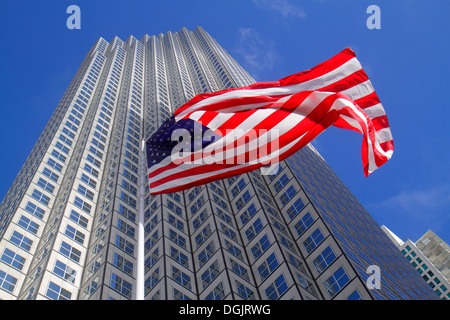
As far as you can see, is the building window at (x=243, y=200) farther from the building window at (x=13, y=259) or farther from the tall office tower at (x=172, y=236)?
the building window at (x=13, y=259)

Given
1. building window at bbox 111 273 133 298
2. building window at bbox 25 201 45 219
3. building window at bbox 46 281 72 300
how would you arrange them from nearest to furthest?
building window at bbox 46 281 72 300, building window at bbox 111 273 133 298, building window at bbox 25 201 45 219

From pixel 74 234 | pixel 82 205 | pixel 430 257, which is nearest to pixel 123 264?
pixel 74 234

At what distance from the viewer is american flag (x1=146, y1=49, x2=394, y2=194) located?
19594 mm

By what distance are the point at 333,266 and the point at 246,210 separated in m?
17.4

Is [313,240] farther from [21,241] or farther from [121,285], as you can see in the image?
[21,241]

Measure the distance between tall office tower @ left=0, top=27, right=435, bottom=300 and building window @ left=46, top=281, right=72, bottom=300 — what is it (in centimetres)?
12

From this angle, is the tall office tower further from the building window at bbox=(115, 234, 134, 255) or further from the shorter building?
the shorter building

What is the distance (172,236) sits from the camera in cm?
5731

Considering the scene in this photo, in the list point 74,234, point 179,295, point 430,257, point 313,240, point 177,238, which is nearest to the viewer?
point 179,295

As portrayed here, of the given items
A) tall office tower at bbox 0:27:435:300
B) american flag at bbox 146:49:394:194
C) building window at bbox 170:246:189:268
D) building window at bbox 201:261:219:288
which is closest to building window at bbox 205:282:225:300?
tall office tower at bbox 0:27:435:300

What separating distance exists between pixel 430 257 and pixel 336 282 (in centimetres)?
12207

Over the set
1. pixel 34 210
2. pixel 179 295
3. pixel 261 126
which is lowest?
pixel 261 126
